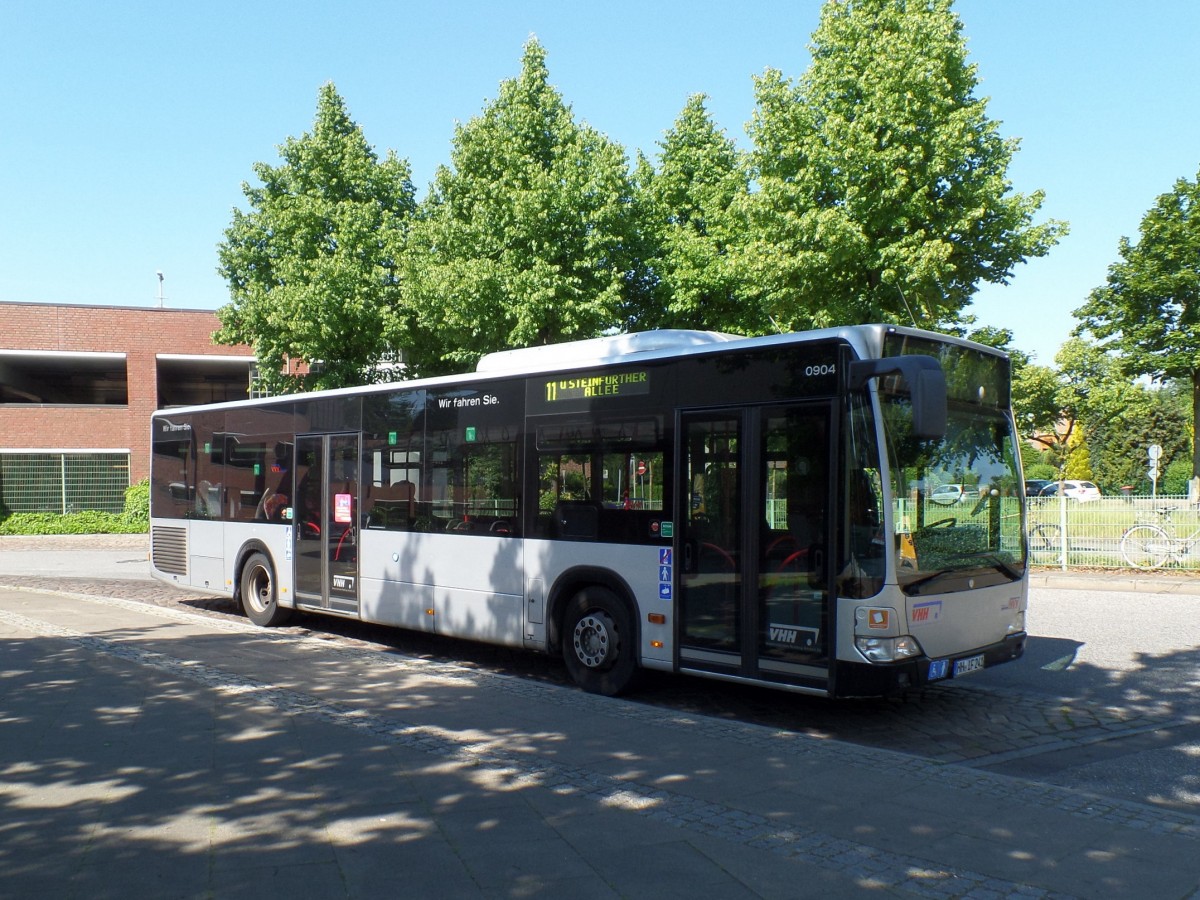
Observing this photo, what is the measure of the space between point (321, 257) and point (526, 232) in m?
6.34

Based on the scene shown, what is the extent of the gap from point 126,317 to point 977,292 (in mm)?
27960

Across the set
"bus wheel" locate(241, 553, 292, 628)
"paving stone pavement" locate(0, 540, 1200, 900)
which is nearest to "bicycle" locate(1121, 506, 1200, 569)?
"paving stone pavement" locate(0, 540, 1200, 900)

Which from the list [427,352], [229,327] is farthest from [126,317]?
[427,352]

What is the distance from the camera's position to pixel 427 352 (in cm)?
2489

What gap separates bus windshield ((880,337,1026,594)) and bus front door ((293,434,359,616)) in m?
6.54

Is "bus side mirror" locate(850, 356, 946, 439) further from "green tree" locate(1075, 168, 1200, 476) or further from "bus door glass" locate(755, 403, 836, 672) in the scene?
"green tree" locate(1075, 168, 1200, 476)

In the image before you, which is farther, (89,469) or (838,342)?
(89,469)

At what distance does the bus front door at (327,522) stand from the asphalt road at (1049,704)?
712 millimetres

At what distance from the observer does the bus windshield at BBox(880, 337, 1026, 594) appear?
6.82 metres

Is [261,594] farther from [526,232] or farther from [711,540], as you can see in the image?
[526,232]

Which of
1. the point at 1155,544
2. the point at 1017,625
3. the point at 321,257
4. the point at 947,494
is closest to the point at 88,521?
the point at 321,257

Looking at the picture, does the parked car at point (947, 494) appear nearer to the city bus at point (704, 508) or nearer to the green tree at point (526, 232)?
the city bus at point (704, 508)

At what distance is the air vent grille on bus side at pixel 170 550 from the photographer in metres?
14.6

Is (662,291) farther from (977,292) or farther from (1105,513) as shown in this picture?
(1105,513)
